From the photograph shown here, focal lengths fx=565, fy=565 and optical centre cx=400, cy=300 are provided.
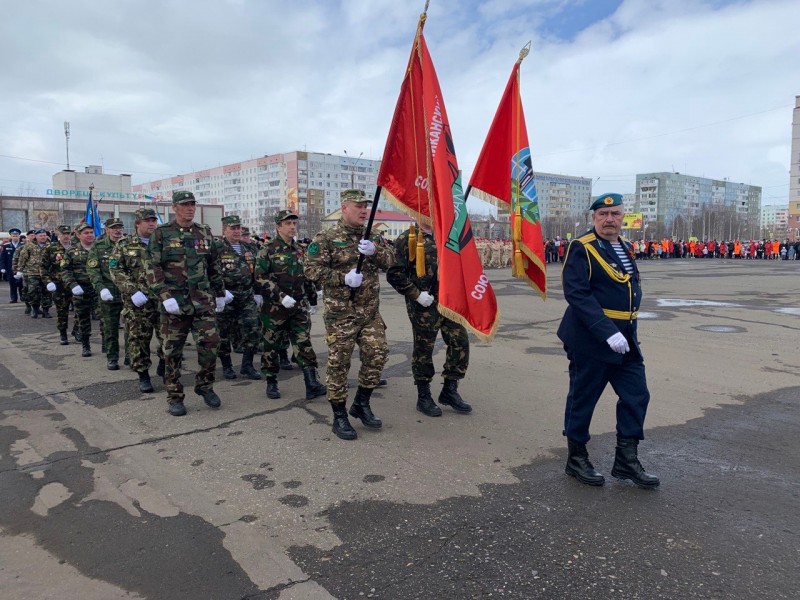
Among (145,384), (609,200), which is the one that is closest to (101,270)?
(145,384)

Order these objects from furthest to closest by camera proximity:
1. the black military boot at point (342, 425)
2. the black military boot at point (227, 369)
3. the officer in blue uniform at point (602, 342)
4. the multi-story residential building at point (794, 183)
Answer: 1. the multi-story residential building at point (794, 183)
2. the black military boot at point (227, 369)
3. the black military boot at point (342, 425)
4. the officer in blue uniform at point (602, 342)

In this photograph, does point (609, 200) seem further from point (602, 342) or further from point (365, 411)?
point (365, 411)

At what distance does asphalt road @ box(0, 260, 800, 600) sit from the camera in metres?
2.75

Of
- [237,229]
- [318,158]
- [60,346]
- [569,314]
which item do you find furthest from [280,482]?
[318,158]

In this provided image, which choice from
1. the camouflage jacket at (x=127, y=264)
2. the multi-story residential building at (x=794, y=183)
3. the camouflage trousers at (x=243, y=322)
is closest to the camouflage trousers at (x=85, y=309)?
the camouflage jacket at (x=127, y=264)

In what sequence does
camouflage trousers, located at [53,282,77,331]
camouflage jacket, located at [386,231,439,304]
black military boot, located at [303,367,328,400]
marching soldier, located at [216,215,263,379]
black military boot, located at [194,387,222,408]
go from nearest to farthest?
camouflage jacket, located at [386,231,439,304] → black military boot, located at [194,387,222,408] → black military boot, located at [303,367,328,400] → marching soldier, located at [216,215,263,379] → camouflage trousers, located at [53,282,77,331]

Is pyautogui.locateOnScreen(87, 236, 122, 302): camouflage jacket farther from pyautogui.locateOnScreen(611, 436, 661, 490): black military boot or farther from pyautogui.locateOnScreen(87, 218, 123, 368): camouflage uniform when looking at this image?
pyautogui.locateOnScreen(611, 436, 661, 490): black military boot

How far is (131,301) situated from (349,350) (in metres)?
3.12

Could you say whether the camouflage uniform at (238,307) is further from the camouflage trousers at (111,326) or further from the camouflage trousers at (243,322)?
the camouflage trousers at (111,326)

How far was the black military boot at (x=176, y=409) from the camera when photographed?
5.34m

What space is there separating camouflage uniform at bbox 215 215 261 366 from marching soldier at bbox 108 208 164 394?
0.87 meters

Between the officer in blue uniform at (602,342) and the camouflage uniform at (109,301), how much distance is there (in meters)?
5.93

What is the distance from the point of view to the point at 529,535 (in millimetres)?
3117

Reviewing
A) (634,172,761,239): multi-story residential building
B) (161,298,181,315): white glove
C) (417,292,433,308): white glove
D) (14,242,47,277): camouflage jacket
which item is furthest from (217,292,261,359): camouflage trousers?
(634,172,761,239): multi-story residential building
